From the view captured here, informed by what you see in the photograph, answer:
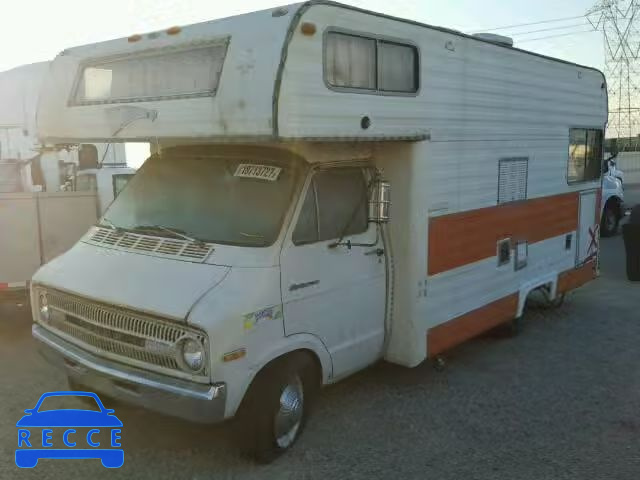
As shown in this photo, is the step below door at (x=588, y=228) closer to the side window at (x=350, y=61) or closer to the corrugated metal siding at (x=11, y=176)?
the side window at (x=350, y=61)

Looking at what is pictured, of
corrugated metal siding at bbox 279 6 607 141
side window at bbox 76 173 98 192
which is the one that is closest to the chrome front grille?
corrugated metal siding at bbox 279 6 607 141

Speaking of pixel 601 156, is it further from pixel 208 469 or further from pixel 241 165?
pixel 208 469

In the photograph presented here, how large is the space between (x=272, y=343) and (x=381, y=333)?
1.35m

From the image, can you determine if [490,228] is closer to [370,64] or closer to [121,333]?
[370,64]

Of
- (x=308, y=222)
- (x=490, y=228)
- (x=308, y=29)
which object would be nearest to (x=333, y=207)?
(x=308, y=222)

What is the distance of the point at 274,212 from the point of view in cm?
426

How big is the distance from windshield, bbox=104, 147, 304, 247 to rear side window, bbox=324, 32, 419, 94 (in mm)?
662

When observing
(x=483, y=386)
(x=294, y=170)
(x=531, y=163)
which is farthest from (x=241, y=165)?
(x=531, y=163)

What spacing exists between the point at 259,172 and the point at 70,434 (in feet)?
7.75

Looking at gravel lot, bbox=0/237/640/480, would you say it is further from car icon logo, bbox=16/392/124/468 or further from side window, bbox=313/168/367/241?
side window, bbox=313/168/367/241

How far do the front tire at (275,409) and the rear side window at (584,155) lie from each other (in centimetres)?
471

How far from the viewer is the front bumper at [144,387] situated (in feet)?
12.2

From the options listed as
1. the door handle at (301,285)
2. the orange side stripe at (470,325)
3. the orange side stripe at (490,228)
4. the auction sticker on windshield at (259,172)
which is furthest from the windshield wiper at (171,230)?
the orange side stripe at (470,325)

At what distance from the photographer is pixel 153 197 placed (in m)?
4.81
